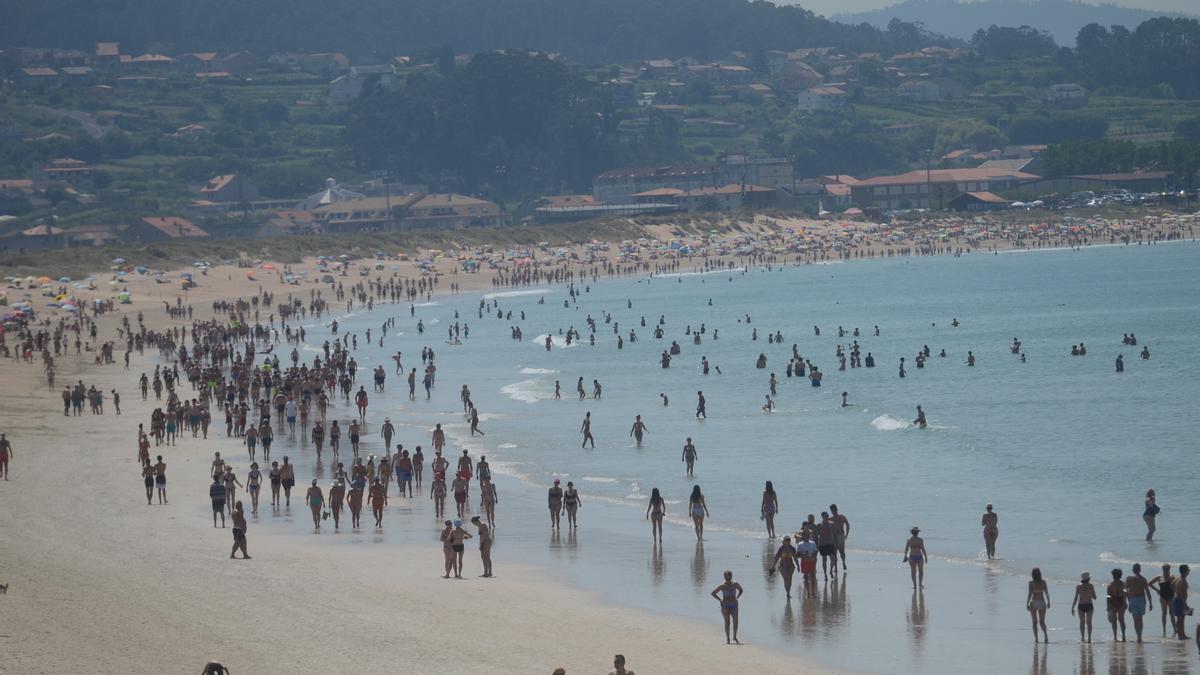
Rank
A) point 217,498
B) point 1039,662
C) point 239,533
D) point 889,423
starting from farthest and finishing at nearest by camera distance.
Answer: point 889,423
point 217,498
point 239,533
point 1039,662

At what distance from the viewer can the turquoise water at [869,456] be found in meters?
19.1

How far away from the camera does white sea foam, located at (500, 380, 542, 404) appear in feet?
146

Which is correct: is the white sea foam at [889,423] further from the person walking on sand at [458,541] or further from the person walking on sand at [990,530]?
the person walking on sand at [458,541]

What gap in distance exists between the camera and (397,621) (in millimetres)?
18031

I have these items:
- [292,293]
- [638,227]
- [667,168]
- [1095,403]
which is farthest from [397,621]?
[667,168]

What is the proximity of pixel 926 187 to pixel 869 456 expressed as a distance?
5025 inches

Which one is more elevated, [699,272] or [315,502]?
[315,502]

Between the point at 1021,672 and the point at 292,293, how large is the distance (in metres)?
78.3

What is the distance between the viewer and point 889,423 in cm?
3697

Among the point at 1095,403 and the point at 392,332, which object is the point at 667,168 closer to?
the point at 392,332

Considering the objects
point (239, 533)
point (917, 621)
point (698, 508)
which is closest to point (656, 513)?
point (698, 508)

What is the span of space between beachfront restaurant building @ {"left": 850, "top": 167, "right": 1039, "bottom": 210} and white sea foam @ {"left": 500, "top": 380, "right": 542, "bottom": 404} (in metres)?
111

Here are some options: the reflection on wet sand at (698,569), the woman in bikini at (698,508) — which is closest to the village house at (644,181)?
the woman in bikini at (698,508)

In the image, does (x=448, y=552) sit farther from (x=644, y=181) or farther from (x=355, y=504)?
(x=644, y=181)
